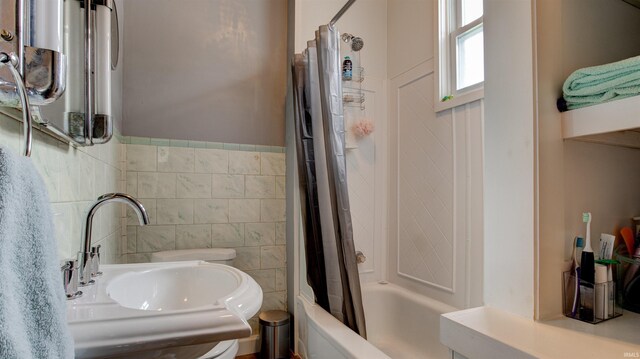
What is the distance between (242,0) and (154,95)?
892mm

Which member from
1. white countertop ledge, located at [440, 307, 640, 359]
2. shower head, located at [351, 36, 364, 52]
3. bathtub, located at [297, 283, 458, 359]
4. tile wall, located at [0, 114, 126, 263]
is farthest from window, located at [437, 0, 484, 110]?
tile wall, located at [0, 114, 126, 263]

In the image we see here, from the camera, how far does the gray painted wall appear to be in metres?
1.94

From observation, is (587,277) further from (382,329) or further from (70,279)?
(382,329)

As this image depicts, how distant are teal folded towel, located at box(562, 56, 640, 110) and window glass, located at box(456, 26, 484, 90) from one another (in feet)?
4.20

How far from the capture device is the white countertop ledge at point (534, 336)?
0.63 meters

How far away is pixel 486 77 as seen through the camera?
89 centimetres

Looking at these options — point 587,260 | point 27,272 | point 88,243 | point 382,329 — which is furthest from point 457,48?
point 27,272

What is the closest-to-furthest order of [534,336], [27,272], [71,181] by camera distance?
[27,272] < [534,336] < [71,181]

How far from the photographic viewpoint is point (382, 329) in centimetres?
220

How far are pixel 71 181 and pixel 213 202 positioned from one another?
45.3 inches

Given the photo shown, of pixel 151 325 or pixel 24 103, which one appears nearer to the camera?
pixel 24 103

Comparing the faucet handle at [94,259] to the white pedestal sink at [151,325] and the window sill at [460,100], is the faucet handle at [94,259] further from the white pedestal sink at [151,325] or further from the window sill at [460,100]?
the window sill at [460,100]

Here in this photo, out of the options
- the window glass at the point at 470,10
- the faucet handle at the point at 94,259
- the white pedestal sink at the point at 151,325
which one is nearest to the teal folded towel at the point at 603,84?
the white pedestal sink at the point at 151,325

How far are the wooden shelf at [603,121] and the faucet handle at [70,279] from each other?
49.5 inches
